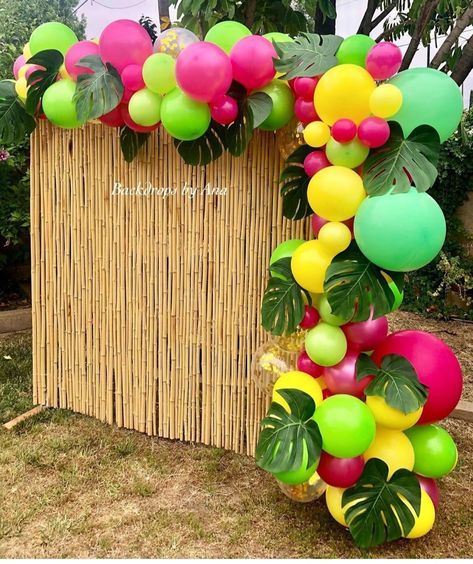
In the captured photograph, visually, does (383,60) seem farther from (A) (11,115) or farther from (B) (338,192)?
(A) (11,115)

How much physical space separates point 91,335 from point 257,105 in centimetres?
156

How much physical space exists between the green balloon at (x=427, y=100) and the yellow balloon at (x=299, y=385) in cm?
97

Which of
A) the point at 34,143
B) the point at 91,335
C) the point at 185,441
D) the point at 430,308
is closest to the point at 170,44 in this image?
the point at 34,143

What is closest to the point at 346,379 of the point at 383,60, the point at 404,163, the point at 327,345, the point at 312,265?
the point at 327,345

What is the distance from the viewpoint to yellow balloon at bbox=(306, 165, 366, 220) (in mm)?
1978

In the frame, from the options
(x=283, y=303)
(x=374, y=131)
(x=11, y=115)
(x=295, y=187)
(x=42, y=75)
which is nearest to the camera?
(x=374, y=131)

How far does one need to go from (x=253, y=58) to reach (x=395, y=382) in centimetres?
131

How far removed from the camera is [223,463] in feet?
8.89

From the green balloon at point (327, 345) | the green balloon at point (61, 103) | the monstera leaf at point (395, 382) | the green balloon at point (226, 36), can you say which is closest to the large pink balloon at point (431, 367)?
the monstera leaf at point (395, 382)

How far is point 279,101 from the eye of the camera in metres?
2.24

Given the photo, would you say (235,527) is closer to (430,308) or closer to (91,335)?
(91,335)

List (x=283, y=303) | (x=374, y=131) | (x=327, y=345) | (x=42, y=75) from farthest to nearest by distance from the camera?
(x=42, y=75) < (x=283, y=303) < (x=327, y=345) < (x=374, y=131)

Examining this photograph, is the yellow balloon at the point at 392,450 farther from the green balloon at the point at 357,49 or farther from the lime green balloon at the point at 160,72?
the lime green balloon at the point at 160,72

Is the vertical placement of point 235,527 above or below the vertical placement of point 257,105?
below
